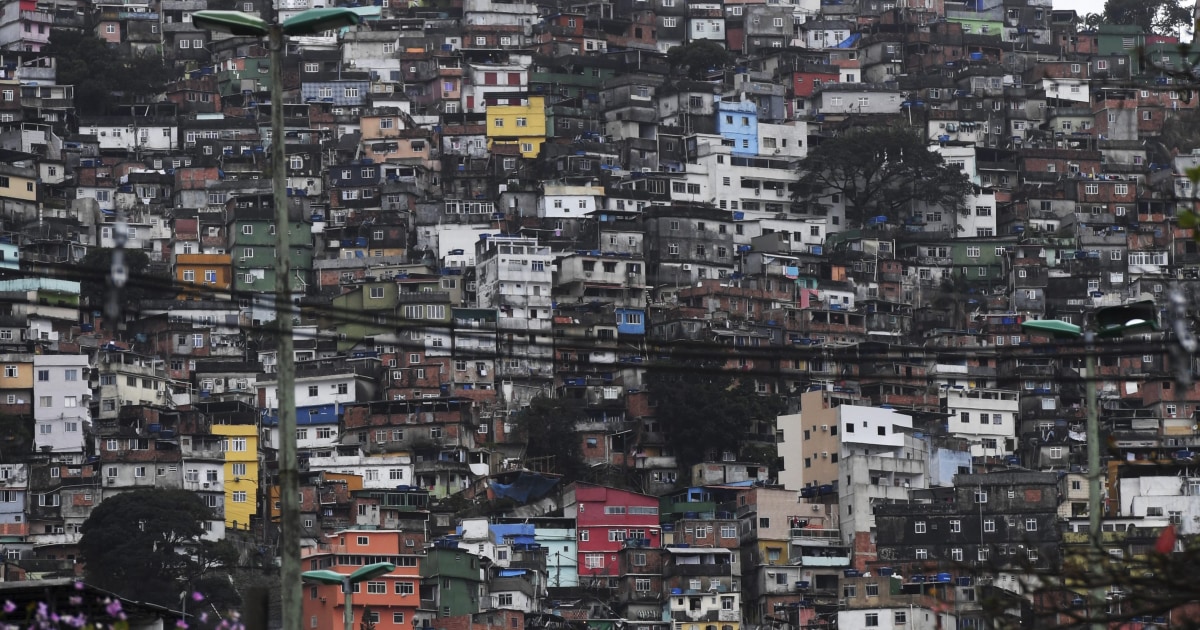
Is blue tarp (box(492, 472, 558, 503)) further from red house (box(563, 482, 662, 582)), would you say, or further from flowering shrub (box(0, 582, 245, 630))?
flowering shrub (box(0, 582, 245, 630))

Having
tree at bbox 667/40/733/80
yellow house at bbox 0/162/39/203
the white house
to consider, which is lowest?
the white house

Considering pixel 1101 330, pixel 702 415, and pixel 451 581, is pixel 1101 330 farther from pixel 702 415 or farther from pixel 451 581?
pixel 702 415

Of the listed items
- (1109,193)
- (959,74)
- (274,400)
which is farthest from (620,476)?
(959,74)

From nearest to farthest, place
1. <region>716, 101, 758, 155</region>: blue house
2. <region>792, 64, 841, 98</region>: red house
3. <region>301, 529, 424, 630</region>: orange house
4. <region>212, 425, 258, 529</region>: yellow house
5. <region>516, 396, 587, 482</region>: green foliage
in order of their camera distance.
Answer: <region>301, 529, 424, 630</region>: orange house → <region>212, 425, 258, 529</region>: yellow house → <region>516, 396, 587, 482</region>: green foliage → <region>716, 101, 758, 155</region>: blue house → <region>792, 64, 841, 98</region>: red house

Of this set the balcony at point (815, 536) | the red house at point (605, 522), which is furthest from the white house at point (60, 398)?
the balcony at point (815, 536)

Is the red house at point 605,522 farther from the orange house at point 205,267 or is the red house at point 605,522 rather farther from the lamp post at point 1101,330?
the lamp post at point 1101,330

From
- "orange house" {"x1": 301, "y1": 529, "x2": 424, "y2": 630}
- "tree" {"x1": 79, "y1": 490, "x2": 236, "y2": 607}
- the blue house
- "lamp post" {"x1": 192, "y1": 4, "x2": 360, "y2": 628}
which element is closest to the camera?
"lamp post" {"x1": 192, "y1": 4, "x2": 360, "y2": 628}

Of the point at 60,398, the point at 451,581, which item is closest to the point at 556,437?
the point at 451,581

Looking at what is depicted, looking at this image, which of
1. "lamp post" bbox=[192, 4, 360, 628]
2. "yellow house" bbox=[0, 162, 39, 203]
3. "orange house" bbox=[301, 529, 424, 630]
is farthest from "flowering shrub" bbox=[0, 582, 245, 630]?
"yellow house" bbox=[0, 162, 39, 203]
